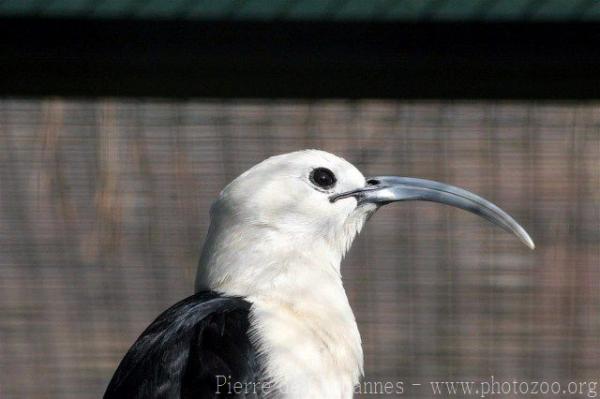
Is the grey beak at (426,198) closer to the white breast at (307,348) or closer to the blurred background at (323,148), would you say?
the blurred background at (323,148)

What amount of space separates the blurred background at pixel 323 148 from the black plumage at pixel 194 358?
53 cm

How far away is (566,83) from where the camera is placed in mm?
3041

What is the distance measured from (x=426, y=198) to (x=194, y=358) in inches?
31.9

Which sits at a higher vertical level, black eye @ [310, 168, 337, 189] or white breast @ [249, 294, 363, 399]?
black eye @ [310, 168, 337, 189]

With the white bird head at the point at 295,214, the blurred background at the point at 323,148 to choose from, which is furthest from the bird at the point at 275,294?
the blurred background at the point at 323,148

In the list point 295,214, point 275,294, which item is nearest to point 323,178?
point 295,214

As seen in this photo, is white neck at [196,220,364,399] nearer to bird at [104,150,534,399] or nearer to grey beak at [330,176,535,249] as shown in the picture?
bird at [104,150,534,399]

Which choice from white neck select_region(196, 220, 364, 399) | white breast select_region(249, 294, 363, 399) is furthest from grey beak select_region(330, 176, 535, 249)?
white breast select_region(249, 294, 363, 399)

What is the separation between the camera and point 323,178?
11.2ft

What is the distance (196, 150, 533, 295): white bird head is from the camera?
10.8 ft

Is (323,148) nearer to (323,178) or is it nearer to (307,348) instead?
(323,178)

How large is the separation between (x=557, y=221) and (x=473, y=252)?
0.28m

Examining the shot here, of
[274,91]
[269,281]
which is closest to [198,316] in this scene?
[269,281]

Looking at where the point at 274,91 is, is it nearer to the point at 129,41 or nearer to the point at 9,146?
the point at 129,41
